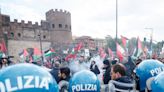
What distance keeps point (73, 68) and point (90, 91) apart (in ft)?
26.2

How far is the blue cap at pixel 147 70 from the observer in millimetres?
4629

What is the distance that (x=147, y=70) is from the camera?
4.66 m

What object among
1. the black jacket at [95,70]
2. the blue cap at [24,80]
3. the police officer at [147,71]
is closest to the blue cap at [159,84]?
the blue cap at [24,80]

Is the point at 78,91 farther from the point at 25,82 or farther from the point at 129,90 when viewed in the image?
the point at 25,82

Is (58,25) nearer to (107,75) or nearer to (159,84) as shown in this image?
(107,75)

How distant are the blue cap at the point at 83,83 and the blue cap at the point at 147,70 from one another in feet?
2.30

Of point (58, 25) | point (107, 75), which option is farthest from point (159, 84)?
point (58, 25)

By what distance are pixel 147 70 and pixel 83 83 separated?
973 millimetres

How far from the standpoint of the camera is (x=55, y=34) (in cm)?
5594

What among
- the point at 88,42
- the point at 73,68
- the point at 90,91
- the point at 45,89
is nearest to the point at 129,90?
the point at 90,91

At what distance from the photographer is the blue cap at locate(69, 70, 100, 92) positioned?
16.1 ft

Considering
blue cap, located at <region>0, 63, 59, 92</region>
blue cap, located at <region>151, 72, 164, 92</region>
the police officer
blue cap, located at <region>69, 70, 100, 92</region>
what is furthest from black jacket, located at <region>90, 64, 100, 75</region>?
blue cap, located at <region>0, 63, 59, 92</region>

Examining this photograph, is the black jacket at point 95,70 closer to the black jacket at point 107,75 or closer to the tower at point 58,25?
the black jacket at point 107,75

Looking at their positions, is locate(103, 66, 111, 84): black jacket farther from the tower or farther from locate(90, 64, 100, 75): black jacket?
the tower
